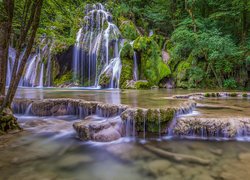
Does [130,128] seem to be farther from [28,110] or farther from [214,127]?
[28,110]

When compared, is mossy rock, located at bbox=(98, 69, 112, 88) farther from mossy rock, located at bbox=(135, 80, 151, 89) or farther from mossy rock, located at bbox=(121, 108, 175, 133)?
mossy rock, located at bbox=(121, 108, 175, 133)

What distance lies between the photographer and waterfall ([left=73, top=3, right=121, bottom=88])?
17.0m

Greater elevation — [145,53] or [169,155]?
[145,53]

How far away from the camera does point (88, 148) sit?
161 inches

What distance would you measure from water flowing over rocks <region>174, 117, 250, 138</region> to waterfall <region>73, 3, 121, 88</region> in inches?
460

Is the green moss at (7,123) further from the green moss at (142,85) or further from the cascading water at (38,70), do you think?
the cascading water at (38,70)

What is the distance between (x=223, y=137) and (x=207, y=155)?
1.11 meters

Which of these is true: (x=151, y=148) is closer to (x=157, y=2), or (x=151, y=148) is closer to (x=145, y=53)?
(x=145, y=53)

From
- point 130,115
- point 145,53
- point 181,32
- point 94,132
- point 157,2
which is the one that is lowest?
point 94,132

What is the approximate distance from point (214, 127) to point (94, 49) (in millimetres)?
14372

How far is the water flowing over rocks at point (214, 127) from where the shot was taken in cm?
438

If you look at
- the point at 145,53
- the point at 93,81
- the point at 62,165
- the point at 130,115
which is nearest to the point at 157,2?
the point at 145,53

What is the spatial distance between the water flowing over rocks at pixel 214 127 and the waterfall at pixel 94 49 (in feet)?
38.3

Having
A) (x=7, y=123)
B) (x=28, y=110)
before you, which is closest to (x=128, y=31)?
(x=28, y=110)
